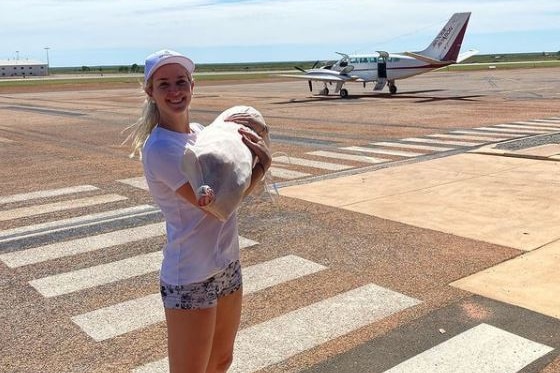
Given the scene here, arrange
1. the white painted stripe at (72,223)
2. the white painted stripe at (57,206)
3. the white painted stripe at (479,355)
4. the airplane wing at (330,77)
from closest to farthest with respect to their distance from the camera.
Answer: the white painted stripe at (479,355) < the white painted stripe at (72,223) < the white painted stripe at (57,206) < the airplane wing at (330,77)

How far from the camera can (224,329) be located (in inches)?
118

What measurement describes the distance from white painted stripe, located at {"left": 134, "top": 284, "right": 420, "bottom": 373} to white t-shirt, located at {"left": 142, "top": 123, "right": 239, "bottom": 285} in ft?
5.68

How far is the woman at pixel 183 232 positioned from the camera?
2.67m

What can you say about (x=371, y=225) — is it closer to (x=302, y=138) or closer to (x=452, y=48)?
(x=302, y=138)

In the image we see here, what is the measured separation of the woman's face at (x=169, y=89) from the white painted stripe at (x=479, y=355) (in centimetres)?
259

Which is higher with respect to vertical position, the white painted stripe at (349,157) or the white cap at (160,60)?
the white cap at (160,60)

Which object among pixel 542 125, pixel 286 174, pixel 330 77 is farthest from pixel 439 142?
pixel 330 77

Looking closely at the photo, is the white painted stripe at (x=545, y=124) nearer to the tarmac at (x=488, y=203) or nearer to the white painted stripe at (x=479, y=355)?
the tarmac at (x=488, y=203)

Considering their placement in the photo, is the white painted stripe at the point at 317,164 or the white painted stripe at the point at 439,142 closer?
the white painted stripe at the point at 317,164

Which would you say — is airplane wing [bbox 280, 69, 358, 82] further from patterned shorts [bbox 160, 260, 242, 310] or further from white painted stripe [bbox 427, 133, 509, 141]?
patterned shorts [bbox 160, 260, 242, 310]

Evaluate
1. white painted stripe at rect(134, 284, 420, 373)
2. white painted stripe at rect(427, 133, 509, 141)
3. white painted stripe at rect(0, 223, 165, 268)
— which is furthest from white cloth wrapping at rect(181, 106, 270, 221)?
white painted stripe at rect(427, 133, 509, 141)

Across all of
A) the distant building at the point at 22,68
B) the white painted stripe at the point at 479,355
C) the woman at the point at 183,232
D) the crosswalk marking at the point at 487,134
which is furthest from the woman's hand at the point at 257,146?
the distant building at the point at 22,68

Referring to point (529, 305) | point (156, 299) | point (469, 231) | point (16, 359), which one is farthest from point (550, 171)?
point (16, 359)

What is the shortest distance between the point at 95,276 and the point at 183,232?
12.5 ft
